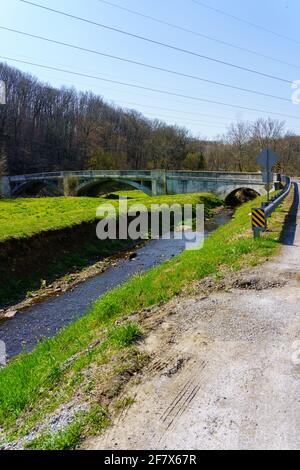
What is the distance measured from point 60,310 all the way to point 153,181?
136ft

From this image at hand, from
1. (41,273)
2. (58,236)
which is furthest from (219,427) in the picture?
(58,236)

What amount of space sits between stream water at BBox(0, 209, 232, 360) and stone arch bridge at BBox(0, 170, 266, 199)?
26.2 metres

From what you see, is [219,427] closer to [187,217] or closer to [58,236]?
[58,236]

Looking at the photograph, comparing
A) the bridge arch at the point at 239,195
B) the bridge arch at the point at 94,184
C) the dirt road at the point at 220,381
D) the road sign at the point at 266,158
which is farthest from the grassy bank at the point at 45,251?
the bridge arch at the point at 94,184

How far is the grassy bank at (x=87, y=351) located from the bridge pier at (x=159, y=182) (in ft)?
132

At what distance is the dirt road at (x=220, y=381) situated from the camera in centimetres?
472

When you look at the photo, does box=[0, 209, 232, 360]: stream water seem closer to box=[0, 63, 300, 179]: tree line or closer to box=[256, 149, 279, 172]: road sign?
box=[256, 149, 279, 172]: road sign

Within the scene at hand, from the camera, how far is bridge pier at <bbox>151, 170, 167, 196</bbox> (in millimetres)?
53906

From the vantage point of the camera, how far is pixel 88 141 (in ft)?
347

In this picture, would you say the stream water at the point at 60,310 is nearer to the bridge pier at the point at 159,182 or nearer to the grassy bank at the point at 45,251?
the grassy bank at the point at 45,251

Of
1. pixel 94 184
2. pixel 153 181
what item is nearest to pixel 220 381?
pixel 153 181

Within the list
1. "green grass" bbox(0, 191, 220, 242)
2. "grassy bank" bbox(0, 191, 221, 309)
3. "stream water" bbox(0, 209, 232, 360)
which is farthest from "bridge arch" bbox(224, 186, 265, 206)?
"stream water" bbox(0, 209, 232, 360)

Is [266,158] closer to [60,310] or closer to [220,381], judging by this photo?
[60,310]

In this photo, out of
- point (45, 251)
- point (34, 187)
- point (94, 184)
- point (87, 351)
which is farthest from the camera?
point (34, 187)
